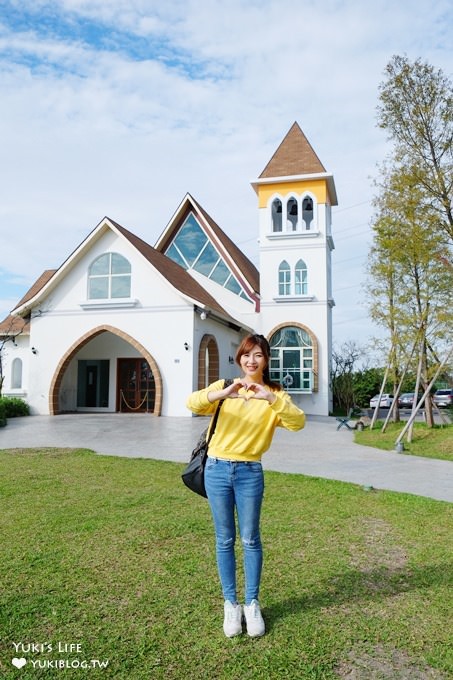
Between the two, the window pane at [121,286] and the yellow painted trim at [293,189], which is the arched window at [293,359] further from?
the window pane at [121,286]

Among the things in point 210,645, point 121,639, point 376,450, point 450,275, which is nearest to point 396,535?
point 210,645

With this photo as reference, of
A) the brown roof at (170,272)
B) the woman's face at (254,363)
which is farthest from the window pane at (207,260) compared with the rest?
the woman's face at (254,363)

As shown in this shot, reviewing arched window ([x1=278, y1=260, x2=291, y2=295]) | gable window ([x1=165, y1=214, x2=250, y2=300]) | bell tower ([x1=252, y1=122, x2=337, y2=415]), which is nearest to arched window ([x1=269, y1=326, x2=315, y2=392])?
bell tower ([x1=252, y1=122, x2=337, y2=415])

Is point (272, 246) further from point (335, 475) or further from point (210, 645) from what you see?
point (210, 645)

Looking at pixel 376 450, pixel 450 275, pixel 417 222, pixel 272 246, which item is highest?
pixel 272 246

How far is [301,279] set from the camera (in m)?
21.6

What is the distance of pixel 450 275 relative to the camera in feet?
40.8

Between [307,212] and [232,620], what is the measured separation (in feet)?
68.6

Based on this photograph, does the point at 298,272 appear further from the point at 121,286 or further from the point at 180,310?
the point at 121,286

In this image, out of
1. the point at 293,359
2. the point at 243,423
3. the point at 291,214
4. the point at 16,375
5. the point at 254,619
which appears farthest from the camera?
the point at 291,214

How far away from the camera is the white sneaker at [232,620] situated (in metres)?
3.01

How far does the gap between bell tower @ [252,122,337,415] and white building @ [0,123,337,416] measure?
4 cm

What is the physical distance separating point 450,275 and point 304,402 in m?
9.81

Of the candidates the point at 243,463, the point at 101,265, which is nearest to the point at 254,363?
the point at 243,463
